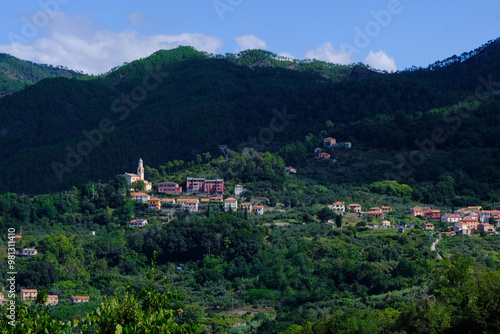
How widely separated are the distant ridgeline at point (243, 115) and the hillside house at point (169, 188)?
39.1 feet

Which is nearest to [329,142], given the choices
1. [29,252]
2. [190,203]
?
[190,203]

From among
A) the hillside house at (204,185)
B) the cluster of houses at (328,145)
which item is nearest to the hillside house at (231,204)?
the hillside house at (204,185)

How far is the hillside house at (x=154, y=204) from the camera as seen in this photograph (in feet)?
187

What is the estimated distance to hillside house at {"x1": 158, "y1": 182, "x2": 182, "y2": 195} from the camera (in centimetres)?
6125

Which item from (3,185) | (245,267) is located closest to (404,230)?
(245,267)

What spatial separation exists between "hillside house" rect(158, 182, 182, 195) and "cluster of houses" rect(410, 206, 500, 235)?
18335 millimetres

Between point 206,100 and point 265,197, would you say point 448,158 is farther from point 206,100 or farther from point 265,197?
point 206,100

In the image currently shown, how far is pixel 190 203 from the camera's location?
5641cm

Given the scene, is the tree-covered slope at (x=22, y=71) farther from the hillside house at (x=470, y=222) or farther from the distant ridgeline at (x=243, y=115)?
the hillside house at (x=470, y=222)

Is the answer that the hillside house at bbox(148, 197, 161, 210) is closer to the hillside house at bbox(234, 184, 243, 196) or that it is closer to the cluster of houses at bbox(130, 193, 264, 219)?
the cluster of houses at bbox(130, 193, 264, 219)

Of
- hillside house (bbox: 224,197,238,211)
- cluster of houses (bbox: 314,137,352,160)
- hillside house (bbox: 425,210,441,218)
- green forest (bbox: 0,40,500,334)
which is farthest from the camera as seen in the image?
cluster of houses (bbox: 314,137,352,160)

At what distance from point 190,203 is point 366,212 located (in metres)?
12.7

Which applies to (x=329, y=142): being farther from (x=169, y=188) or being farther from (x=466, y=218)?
(x=466, y=218)

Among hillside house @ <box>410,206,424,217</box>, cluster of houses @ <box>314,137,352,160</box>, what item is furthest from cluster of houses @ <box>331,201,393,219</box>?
cluster of houses @ <box>314,137,352,160</box>
